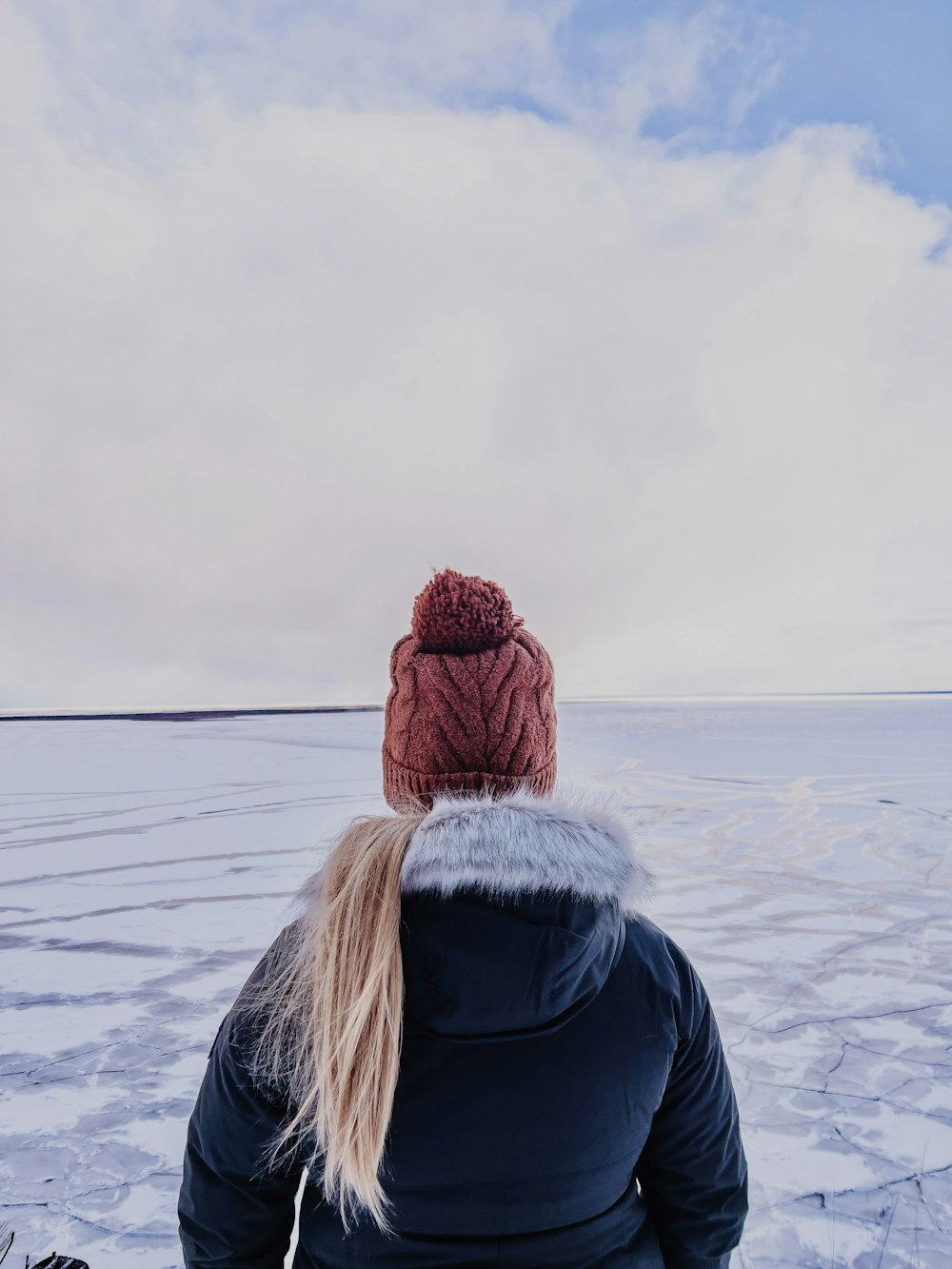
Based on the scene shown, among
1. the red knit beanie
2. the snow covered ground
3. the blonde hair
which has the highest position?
the red knit beanie

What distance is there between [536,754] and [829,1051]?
7.59 feet

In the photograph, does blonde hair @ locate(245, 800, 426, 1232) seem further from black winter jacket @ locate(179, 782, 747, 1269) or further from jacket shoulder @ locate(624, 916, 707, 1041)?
jacket shoulder @ locate(624, 916, 707, 1041)

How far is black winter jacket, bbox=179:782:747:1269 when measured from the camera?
2.63 feet

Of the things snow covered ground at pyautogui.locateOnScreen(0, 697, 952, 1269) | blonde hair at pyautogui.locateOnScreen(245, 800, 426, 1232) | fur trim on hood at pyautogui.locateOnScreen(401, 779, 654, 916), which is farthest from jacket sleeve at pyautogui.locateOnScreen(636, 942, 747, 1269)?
snow covered ground at pyautogui.locateOnScreen(0, 697, 952, 1269)

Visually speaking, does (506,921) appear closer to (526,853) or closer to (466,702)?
(526,853)

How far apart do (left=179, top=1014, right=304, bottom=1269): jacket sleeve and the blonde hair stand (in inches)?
1.0

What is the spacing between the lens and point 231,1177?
93 cm

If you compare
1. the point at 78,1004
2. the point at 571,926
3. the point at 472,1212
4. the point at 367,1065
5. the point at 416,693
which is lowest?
the point at 78,1004

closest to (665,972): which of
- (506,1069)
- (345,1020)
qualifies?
A: (506,1069)

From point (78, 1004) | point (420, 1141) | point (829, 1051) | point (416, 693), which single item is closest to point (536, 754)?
point (416, 693)

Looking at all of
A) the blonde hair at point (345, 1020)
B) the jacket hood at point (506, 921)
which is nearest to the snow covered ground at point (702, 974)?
the blonde hair at point (345, 1020)

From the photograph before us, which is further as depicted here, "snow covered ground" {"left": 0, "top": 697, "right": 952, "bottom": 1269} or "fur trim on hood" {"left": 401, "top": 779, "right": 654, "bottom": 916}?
"snow covered ground" {"left": 0, "top": 697, "right": 952, "bottom": 1269}

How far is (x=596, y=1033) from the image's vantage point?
86cm

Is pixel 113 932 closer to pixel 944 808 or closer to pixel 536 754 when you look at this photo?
pixel 536 754
